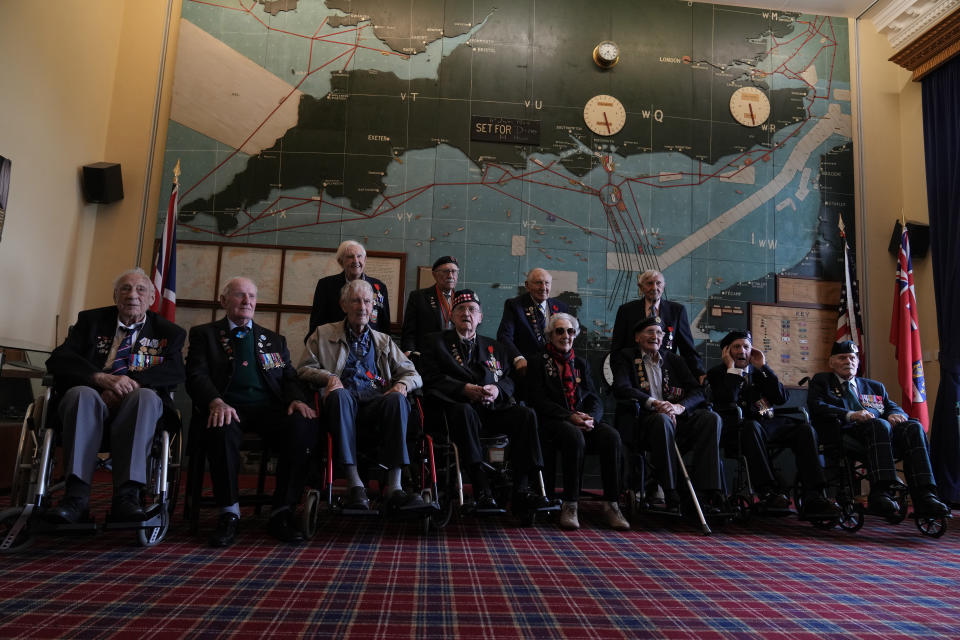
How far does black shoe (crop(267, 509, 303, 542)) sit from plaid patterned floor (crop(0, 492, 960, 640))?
0.06 m

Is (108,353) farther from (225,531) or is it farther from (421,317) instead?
(421,317)

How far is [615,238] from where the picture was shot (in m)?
5.52

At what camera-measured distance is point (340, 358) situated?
11.0ft

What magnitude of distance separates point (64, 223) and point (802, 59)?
6.07m

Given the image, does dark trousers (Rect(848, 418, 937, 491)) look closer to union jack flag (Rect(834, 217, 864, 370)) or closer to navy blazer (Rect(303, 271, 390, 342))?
union jack flag (Rect(834, 217, 864, 370))

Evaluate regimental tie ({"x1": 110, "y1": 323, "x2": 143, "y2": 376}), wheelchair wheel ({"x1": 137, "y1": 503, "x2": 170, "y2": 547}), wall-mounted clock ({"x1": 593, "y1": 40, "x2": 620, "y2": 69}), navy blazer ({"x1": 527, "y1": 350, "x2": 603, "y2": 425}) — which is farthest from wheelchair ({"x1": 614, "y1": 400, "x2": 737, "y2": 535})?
wall-mounted clock ({"x1": 593, "y1": 40, "x2": 620, "y2": 69})

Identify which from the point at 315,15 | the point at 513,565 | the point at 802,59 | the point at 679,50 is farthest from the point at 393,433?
the point at 802,59

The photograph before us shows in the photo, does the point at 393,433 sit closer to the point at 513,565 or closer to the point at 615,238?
the point at 513,565

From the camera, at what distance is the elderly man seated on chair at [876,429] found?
3.64 metres

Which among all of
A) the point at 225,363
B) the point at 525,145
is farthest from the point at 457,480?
the point at 525,145

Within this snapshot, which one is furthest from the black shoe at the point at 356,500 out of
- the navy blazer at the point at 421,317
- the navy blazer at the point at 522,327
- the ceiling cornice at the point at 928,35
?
the ceiling cornice at the point at 928,35

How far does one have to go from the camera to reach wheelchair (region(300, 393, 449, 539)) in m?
2.87

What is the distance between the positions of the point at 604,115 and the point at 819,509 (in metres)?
3.45

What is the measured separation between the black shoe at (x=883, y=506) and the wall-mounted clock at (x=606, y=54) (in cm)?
383
